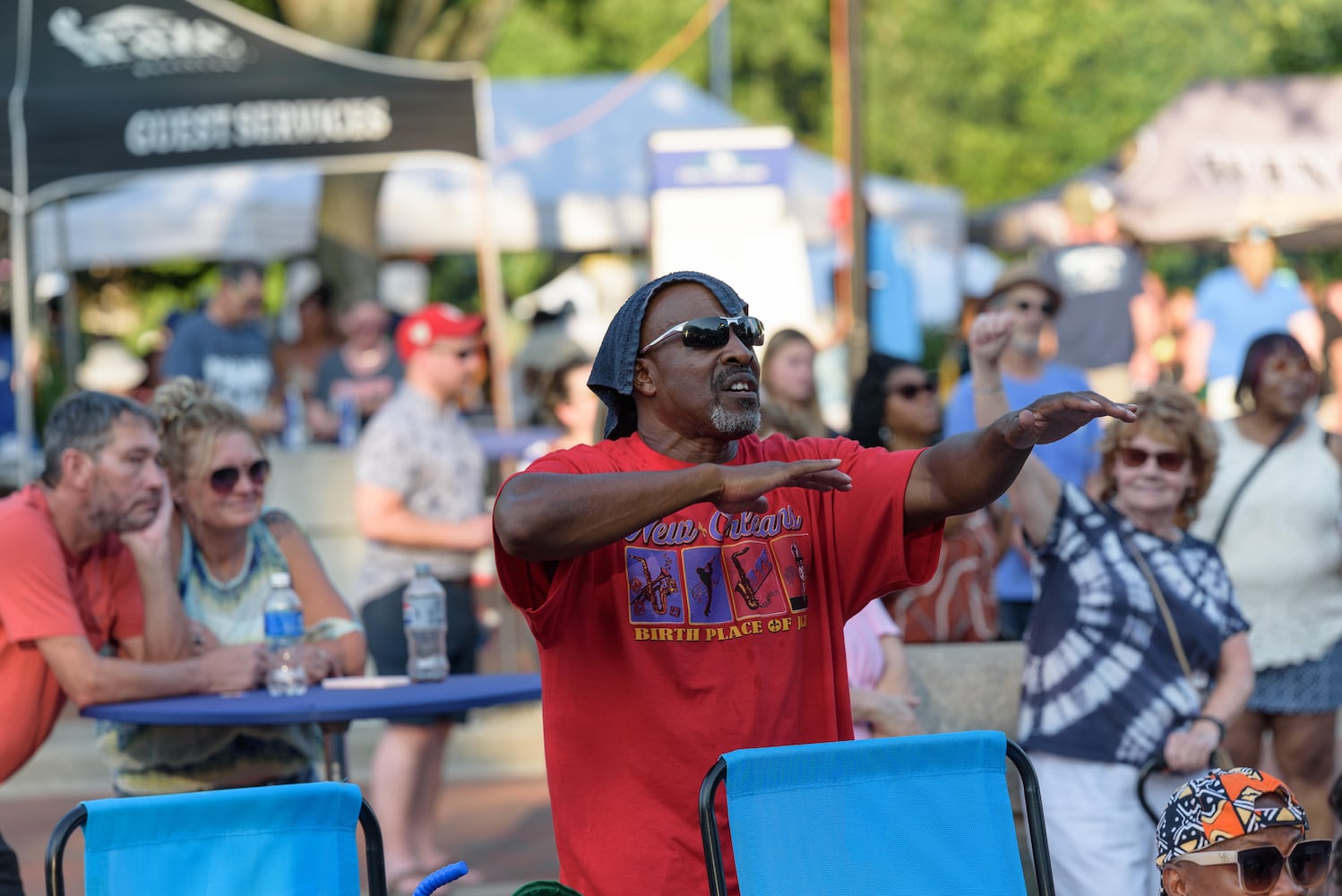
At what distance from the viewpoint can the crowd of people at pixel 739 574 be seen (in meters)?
3.39

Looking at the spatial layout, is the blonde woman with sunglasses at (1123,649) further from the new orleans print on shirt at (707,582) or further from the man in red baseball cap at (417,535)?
the man in red baseball cap at (417,535)

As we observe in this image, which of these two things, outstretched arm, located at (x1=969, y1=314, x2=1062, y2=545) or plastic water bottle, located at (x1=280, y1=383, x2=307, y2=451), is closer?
outstretched arm, located at (x1=969, y1=314, x2=1062, y2=545)

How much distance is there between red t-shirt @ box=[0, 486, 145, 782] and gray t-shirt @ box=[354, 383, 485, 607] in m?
2.21

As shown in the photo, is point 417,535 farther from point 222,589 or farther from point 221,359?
point 221,359

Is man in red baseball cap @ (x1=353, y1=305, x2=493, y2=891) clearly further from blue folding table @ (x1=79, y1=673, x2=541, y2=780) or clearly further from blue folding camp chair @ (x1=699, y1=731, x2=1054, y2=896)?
blue folding camp chair @ (x1=699, y1=731, x2=1054, y2=896)

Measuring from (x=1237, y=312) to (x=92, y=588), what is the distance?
937 centimetres

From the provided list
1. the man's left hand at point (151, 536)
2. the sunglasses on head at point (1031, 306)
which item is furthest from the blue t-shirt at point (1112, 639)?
the sunglasses on head at point (1031, 306)

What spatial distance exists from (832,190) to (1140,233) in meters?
3.10

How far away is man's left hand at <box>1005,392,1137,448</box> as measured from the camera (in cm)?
310

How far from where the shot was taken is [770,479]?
300 cm

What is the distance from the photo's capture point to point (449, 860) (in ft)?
24.6

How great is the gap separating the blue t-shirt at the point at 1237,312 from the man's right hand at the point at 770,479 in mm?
9951

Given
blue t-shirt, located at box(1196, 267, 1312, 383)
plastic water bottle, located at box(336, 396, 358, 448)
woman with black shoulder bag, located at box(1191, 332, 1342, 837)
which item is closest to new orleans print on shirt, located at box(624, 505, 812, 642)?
woman with black shoulder bag, located at box(1191, 332, 1342, 837)

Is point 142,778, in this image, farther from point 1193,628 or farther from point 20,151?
point 20,151
